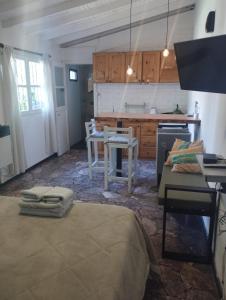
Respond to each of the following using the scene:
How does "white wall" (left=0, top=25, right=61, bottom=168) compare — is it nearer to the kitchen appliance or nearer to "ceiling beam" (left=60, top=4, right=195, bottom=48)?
"ceiling beam" (left=60, top=4, right=195, bottom=48)

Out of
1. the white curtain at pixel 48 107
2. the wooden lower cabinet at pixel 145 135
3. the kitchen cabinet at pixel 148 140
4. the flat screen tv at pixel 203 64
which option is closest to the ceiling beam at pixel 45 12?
the white curtain at pixel 48 107

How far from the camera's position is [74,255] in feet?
4.74

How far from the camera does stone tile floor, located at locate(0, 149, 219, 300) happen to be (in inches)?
79.6

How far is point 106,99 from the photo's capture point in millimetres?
6211

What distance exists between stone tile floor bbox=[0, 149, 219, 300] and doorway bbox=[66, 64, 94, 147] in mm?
957

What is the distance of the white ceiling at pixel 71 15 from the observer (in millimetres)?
3572

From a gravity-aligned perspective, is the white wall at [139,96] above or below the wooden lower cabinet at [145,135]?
above

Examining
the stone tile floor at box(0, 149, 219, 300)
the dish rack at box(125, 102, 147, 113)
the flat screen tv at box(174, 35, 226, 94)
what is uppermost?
the flat screen tv at box(174, 35, 226, 94)

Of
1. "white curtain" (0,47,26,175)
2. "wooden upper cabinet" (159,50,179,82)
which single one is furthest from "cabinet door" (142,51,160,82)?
"white curtain" (0,47,26,175)

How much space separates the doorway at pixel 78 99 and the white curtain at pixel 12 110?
2.36 metres

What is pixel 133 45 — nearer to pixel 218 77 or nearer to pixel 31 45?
pixel 31 45

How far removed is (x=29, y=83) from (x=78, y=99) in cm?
253

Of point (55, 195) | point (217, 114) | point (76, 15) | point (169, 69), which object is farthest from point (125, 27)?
point (55, 195)

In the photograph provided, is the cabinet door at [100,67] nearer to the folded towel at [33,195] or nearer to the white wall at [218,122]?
the white wall at [218,122]
